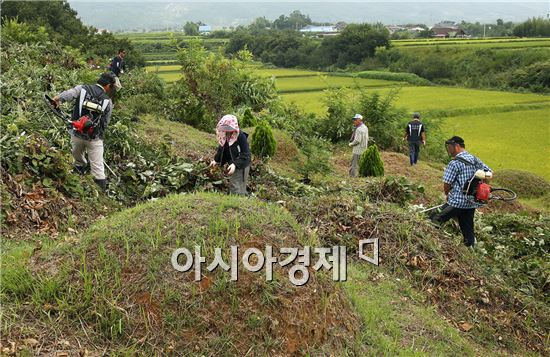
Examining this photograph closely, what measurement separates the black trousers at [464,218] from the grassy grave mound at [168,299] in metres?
3.20

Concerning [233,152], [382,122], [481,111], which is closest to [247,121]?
[382,122]

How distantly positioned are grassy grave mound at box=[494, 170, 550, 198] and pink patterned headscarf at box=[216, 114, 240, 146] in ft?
31.9

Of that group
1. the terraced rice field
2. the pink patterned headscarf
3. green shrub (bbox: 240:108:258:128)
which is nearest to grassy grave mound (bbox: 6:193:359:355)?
the pink patterned headscarf

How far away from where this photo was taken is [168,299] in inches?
143

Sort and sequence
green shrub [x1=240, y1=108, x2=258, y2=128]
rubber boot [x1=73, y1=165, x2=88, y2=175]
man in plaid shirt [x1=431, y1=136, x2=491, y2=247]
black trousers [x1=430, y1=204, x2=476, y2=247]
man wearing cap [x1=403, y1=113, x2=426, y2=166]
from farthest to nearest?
green shrub [x1=240, y1=108, x2=258, y2=128] → man wearing cap [x1=403, y1=113, x2=426, y2=166] → rubber boot [x1=73, y1=165, x2=88, y2=175] → black trousers [x1=430, y1=204, x2=476, y2=247] → man in plaid shirt [x1=431, y1=136, x2=491, y2=247]

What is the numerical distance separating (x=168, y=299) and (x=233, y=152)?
118 inches

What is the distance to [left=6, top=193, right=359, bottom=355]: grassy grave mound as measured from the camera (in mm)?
3549

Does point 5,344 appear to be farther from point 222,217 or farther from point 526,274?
point 526,274

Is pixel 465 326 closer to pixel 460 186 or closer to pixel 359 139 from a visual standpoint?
pixel 460 186

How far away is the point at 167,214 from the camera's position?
423 centimetres

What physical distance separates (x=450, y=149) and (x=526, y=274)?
1.89 meters

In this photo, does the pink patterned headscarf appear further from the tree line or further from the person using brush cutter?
the tree line

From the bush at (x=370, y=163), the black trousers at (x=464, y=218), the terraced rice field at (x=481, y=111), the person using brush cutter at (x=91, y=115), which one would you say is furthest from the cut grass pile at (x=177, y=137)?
the terraced rice field at (x=481, y=111)

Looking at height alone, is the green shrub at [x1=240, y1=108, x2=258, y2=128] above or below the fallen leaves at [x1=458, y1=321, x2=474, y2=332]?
above
